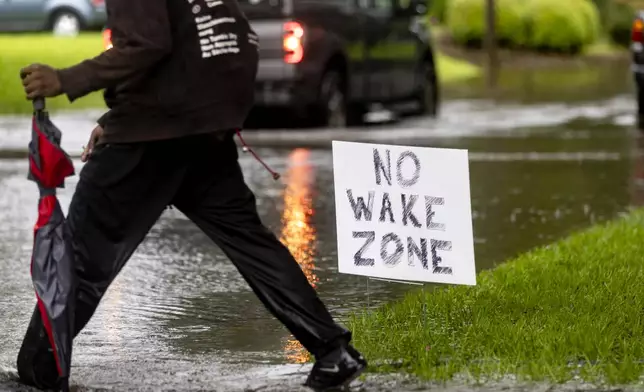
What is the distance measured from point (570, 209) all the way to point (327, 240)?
2.29m

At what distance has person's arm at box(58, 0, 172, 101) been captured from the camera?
16.8 ft

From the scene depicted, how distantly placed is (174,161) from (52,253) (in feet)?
1.68

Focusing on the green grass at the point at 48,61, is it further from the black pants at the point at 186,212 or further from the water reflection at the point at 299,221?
the black pants at the point at 186,212

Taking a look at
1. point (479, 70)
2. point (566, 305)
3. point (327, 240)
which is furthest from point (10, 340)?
point (479, 70)

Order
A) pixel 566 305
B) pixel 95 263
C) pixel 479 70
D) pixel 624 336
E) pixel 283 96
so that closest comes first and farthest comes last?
pixel 95 263
pixel 624 336
pixel 566 305
pixel 283 96
pixel 479 70

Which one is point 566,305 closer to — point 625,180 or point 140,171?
point 140,171

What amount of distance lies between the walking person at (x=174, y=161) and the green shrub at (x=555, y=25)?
29640 mm

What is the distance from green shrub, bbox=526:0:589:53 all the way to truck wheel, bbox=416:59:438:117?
14915 millimetres

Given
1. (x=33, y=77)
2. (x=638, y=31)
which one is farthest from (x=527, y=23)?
(x=33, y=77)

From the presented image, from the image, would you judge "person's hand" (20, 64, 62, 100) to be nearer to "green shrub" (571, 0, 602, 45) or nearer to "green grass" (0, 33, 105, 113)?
"green grass" (0, 33, 105, 113)

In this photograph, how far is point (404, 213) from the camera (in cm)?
602

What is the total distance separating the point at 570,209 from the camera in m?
11.1

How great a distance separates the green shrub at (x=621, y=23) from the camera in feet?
132

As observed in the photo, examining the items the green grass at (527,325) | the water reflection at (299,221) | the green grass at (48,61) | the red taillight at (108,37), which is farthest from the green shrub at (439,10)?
the green grass at (527,325)
